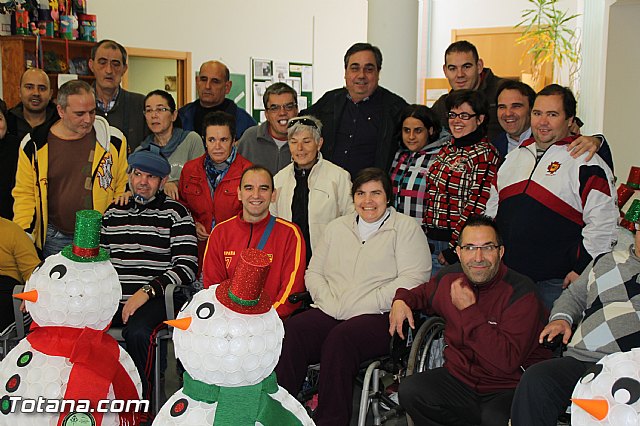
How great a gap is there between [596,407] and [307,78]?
8583mm

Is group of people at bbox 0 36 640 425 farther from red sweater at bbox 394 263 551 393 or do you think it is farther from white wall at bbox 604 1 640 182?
white wall at bbox 604 1 640 182

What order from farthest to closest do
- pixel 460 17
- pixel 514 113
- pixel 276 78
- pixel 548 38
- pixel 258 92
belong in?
pixel 460 17, pixel 276 78, pixel 258 92, pixel 548 38, pixel 514 113

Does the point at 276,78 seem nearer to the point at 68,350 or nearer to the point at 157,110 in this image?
the point at 157,110

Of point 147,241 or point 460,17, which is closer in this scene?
point 147,241

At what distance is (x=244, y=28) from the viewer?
9047 millimetres

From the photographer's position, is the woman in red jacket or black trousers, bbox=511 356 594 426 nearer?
black trousers, bbox=511 356 594 426

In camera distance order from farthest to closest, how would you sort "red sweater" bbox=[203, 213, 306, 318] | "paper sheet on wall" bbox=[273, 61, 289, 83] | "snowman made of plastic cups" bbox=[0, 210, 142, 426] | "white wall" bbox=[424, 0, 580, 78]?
"white wall" bbox=[424, 0, 580, 78], "paper sheet on wall" bbox=[273, 61, 289, 83], "red sweater" bbox=[203, 213, 306, 318], "snowman made of plastic cups" bbox=[0, 210, 142, 426]

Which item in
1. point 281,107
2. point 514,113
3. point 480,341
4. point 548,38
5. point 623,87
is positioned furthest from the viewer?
point 548,38

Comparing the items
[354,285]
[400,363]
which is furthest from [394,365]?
[354,285]

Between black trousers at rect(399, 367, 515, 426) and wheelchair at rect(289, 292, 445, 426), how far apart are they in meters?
0.10

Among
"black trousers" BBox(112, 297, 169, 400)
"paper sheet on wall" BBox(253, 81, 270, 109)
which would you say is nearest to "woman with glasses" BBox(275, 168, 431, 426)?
"black trousers" BBox(112, 297, 169, 400)

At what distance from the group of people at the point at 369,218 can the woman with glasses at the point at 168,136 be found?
0.01 m

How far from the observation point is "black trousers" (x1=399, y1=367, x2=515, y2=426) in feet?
9.42

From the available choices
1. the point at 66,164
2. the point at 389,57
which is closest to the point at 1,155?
the point at 66,164
